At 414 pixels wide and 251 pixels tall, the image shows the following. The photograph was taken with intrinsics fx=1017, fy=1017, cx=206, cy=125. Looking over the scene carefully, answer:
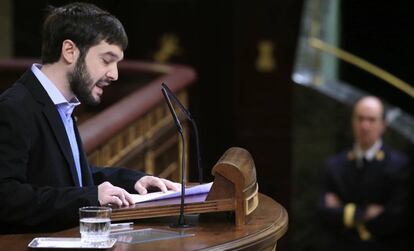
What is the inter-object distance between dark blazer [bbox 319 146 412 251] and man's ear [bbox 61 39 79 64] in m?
3.57

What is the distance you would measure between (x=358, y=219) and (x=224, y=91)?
11.8 ft

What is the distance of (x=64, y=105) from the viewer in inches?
129

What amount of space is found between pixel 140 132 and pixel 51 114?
260 centimetres

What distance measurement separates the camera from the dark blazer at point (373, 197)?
6.46 metres

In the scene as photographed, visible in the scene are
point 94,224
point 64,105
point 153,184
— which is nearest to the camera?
point 94,224

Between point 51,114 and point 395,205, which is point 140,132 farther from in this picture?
point 51,114

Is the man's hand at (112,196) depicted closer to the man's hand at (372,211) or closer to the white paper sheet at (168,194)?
the white paper sheet at (168,194)

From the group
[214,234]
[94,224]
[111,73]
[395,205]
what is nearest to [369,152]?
[395,205]

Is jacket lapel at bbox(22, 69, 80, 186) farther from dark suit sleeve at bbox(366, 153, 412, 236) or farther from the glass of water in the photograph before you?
dark suit sleeve at bbox(366, 153, 412, 236)

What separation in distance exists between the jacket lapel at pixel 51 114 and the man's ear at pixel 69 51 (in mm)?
118

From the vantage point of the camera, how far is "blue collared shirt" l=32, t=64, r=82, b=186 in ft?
10.6

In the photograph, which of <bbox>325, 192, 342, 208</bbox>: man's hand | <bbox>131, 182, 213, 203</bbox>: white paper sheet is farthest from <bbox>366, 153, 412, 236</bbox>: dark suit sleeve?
<bbox>131, 182, 213, 203</bbox>: white paper sheet

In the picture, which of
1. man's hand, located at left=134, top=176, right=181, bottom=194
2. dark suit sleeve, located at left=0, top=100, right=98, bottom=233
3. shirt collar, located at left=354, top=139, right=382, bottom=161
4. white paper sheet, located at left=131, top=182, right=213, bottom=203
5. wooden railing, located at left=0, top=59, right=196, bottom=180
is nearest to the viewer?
dark suit sleeve, located at left=0, top=100, right=98, bottom=233

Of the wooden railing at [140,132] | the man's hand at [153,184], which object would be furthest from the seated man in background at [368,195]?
the man's hand at [153,184]
